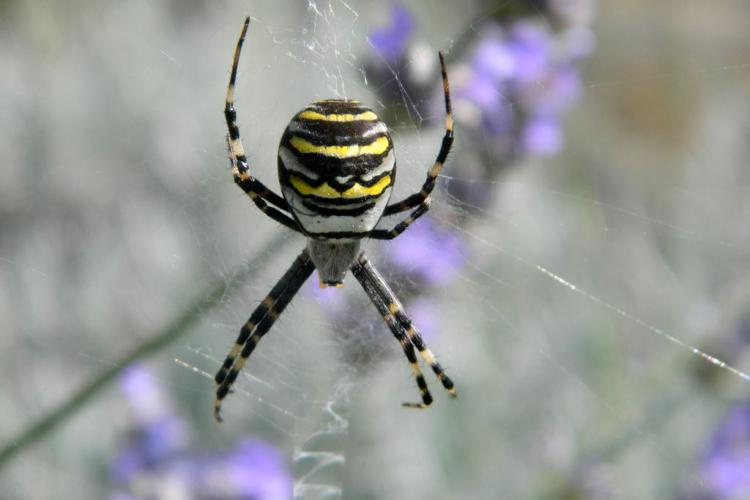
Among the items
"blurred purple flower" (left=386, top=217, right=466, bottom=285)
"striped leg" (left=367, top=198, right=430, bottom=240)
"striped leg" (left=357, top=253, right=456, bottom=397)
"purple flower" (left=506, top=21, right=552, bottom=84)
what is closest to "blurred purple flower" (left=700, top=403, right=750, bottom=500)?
"blurred purple flower" (left=386, top=217, right=466, bottom=285)

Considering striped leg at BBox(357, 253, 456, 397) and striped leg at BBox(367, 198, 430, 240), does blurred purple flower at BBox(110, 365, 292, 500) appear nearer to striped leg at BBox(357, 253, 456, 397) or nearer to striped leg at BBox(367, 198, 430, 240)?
striped leg at BBox(357, 253, 456, 397)

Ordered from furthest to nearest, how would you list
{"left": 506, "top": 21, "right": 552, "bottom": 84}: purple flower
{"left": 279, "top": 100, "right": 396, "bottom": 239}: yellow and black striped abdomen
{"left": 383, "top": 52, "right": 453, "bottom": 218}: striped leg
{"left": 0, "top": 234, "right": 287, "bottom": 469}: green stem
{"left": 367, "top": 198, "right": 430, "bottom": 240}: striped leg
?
{"left": 506, "top": 21, "right": 552, "bottom": 84}: purple flower
{"left": 367, "top": 198, "right": 430, "bottom": 240}: striped leg
{"left": 383, "top": 52, "right": 453, "bottom": 218}: striped leg
{"left": 0, "top": 234, "right": 287, "bottom": 469}: green stem
{"left": 279, "top": 100, "right": 396, "bottom": 239}: yellow and black striped abdomen

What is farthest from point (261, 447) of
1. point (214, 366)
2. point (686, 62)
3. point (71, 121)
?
point (686, 62)

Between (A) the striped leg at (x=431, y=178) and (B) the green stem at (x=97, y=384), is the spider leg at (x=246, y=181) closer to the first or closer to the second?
(B) the green stem at (x=97, y=384)

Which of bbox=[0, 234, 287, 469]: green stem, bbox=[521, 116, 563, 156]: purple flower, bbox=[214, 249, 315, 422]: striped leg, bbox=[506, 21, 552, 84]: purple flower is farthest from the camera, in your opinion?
bbox=[521, 116, 563, 156]: purple flower

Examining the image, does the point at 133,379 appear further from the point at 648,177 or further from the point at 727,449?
the point at 648,177

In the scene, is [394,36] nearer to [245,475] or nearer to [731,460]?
[245,475]

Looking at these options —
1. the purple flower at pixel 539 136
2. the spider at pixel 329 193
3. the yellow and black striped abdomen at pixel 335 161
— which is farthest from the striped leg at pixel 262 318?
the purple flower at pixel 539 136
